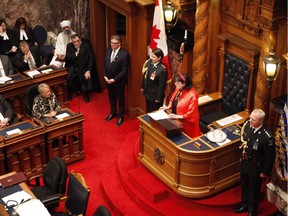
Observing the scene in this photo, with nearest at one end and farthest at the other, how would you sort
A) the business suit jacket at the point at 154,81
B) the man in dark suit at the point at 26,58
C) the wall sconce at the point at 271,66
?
the wall sconce at the point at 271,66, the business suit jacket at the point at 154,81, the man in dark suit at the point at 26,58

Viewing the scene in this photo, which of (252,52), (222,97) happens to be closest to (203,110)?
(222,97)

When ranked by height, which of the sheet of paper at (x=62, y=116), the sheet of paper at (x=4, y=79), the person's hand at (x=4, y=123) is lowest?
the person's hand at (x=4, y=123)

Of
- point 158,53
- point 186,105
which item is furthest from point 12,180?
point 158,53

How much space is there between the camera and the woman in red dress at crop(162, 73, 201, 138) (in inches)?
318

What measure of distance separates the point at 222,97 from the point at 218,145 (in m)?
1.55

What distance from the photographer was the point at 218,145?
307 inches

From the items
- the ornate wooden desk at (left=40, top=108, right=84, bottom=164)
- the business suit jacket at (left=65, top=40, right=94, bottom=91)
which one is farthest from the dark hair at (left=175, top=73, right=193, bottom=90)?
the business suit jacket at (left=65, top=40, right=94, bottom=91)

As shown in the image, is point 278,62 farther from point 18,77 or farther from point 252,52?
point 18,77

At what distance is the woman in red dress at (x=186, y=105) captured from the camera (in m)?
8.08

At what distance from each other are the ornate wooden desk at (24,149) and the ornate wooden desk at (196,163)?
1786 millimetres

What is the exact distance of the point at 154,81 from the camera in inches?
363

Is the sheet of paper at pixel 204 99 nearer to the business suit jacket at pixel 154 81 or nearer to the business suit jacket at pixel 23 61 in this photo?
the business suit jacket at pixel 154 81

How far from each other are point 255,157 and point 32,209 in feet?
9.45

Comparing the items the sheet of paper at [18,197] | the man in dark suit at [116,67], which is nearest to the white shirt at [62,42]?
the man in dark suit at [116,67]
